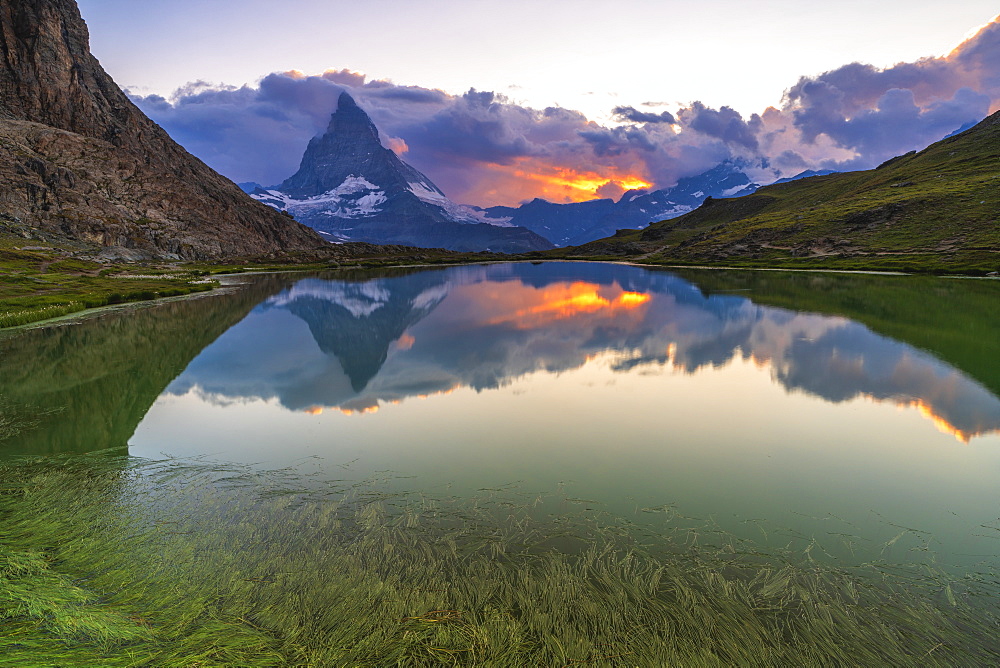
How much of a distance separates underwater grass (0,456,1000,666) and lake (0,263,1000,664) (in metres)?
1.26

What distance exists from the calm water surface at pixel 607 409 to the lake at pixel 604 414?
0.41 ft

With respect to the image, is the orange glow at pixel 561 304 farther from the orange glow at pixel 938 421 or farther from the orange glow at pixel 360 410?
the orange glow at pixel 938 421

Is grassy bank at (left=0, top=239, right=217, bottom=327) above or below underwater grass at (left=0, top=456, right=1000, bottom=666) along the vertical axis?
above

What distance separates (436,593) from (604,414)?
13193 mm

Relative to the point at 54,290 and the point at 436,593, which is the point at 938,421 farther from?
A: the point at 54,290

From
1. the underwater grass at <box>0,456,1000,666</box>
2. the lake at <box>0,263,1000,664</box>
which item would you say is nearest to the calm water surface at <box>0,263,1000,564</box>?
the lake at <box>0,263,1000,664</box>

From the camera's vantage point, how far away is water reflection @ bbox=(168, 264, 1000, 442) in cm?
2373

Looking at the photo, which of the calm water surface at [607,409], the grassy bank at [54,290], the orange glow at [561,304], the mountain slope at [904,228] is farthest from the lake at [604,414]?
the mountain slope at [904,228]

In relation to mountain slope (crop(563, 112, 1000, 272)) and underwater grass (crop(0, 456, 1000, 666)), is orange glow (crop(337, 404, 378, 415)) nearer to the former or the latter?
underwater grass (crop(0, 456, 1000, 666))

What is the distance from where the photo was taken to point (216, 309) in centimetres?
5947

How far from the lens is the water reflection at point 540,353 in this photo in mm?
23734

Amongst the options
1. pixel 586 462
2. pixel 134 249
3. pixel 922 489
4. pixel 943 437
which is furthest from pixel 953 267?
pixel 134 249

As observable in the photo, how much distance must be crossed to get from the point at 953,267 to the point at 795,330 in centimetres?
7798

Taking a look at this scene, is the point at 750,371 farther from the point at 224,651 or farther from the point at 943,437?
the point at 224,651
